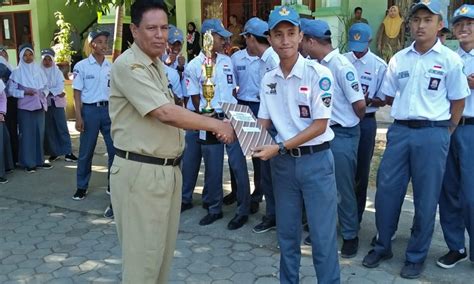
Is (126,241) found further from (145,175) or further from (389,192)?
(389,192)

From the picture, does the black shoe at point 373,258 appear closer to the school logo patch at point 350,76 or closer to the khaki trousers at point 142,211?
the school logo patch at point 350,76

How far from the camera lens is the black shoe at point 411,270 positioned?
3852mm

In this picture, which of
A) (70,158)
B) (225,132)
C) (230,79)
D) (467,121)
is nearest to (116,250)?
(230,79)

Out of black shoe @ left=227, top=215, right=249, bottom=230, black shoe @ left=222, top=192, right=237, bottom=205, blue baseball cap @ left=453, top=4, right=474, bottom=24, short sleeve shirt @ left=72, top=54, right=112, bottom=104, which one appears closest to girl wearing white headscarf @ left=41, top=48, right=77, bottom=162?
short sleeve shirt @ left=72, top=54, right=112, bottom=104

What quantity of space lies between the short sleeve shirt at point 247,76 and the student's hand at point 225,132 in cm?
255

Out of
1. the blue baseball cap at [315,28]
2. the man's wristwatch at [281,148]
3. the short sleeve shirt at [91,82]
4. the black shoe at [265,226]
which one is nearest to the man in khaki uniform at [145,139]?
the man's wristwatch at [281,148]

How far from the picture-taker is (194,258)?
4.34 metres

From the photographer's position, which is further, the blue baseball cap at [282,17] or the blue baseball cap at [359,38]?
the blue baseball cap at [359,38]

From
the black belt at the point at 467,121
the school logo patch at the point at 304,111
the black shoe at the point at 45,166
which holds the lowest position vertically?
the black shoe at the point at 45,166

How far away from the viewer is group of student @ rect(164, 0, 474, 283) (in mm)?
3170

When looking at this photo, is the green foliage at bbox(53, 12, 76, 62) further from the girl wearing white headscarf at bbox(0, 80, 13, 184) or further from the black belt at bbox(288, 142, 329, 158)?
the black belt at bbox(288, 142, 329, 158)

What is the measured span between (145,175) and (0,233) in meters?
3.02

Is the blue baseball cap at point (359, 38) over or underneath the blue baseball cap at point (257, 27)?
underneath

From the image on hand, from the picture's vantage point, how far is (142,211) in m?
2.84
